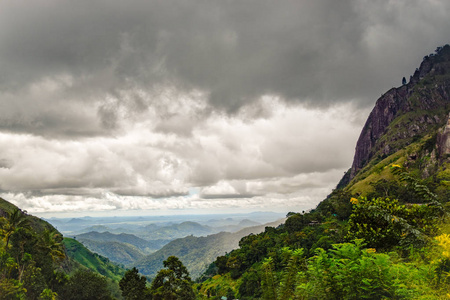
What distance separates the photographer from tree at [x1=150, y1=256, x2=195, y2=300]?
144ft

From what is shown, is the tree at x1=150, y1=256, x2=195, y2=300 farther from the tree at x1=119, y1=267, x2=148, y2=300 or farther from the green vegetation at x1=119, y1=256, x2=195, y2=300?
the tree at x1=119, y1=267, x2=148, y2=300

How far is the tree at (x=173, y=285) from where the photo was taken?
4397 centimetres

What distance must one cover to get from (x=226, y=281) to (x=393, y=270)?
11341cm

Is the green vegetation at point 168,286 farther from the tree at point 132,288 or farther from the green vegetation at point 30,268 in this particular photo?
the green vegetation at point 30,268

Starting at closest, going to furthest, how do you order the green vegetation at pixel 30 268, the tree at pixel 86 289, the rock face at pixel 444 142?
1. the green vegetation at pixel 30 268
2. the tree at pixel 86 289
3. the rock face at pixel 444 142

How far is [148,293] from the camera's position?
4991cm

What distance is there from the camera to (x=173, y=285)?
4466cm

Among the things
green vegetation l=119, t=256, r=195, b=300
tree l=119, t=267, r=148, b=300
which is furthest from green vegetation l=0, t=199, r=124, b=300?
green vegetation l=119, t=256, r=195, b=300

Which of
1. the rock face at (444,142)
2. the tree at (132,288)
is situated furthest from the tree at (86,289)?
the rock face at (444,142)

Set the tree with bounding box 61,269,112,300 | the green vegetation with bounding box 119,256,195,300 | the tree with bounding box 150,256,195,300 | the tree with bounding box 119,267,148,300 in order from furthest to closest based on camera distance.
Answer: the tree with bounding box 61,269,112,300 → the tree with bounding box 119,267,148,300 → the green vegetation with bounding box 119,256,195,300 → the tree with bounding box 150,256,195,300

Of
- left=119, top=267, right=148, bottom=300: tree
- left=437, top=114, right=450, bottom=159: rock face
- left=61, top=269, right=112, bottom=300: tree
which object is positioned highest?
left=437, top=114, right=450, bottom=159: rock face

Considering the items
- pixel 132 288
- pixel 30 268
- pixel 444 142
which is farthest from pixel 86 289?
pixel 444 142

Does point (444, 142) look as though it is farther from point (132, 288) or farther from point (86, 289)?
point (86, 289)

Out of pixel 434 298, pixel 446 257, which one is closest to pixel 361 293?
pixel 434 298
